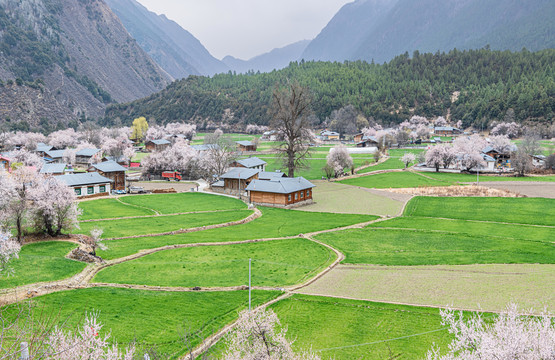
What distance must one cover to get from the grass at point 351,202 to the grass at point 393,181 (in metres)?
4.98

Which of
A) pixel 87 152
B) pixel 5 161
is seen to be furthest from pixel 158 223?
pixel 87 152

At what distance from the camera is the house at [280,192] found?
53.9 m

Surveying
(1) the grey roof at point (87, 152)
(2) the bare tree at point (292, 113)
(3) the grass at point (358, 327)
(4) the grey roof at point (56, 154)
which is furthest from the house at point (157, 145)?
(3) the grass at point (358, 327)

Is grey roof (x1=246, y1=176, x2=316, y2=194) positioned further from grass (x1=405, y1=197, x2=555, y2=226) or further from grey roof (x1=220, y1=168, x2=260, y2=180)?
grass (x1=405, y1=197, x2=555, y2=226)

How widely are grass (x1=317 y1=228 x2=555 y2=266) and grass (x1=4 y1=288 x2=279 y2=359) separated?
11488 mm

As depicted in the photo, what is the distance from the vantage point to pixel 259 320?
1318cm

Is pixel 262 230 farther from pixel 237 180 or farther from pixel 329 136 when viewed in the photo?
pixel 329 136

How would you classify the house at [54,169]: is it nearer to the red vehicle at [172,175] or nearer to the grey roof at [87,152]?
the red vehicle at [172,175]

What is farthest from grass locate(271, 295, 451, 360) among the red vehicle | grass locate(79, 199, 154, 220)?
the red vehicle

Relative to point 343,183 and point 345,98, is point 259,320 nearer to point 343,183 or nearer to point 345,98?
point 343,183

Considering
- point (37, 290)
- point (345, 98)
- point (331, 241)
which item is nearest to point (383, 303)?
point (331, 241)

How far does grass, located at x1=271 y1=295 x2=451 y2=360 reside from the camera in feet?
58.6

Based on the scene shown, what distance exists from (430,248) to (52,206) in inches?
1189

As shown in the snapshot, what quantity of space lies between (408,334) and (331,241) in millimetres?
17733
